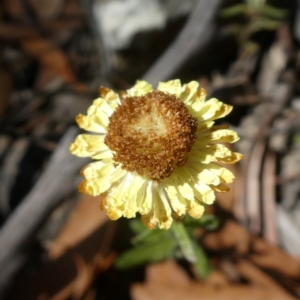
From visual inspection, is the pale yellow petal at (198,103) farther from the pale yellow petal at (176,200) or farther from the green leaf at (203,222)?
the green leaf at (203,222)

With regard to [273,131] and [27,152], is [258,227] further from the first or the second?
[27,152]

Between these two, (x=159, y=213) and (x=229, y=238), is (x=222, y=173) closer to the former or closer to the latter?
(x=159, y=213)

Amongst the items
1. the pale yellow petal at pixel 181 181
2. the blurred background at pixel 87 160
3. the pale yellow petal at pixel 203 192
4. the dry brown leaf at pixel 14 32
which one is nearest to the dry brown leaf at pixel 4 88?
the blurred background at pixel 87 160

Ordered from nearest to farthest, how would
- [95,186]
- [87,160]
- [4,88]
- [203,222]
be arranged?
[95,186]
[203,222]
[87,160]
[4,88]

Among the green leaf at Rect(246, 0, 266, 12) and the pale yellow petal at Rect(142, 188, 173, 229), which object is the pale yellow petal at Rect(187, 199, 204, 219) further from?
the green leaf at Rect(246, 0, 266, 12)

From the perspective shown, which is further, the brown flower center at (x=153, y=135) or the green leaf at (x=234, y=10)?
the green leaf at (x=234, y=10)

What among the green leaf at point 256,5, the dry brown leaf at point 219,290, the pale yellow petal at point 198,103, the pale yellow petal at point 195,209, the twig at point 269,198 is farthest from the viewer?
the green leaf at point 256,5

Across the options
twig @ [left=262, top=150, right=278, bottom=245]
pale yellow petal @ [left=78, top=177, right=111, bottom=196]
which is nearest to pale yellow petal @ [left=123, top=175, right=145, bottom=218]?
pale yellow petal @ [left=78, top=177, right=111, bottom=196]

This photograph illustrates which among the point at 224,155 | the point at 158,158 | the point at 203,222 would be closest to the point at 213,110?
the point at 224,155
